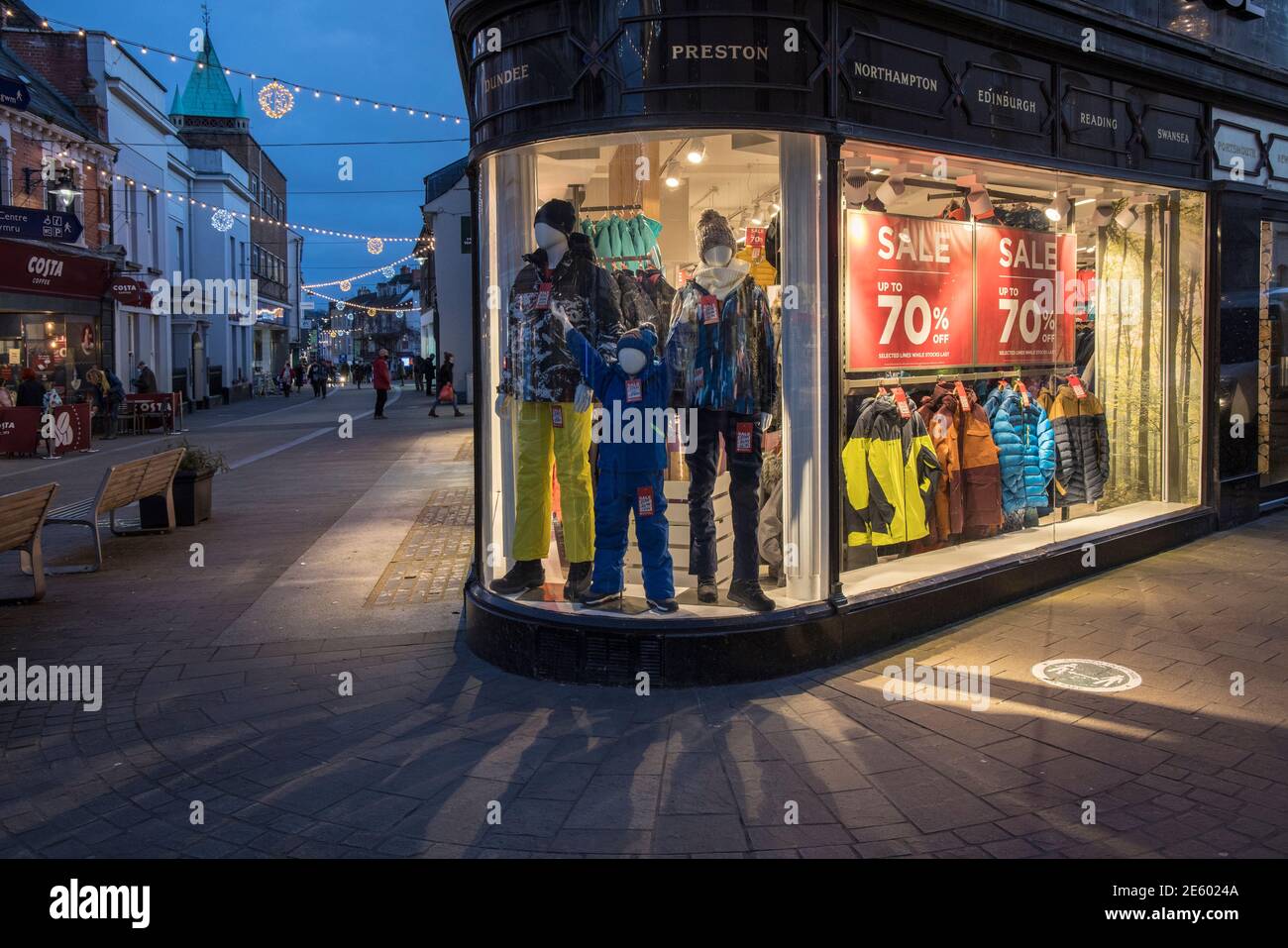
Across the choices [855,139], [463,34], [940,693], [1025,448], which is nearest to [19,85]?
[463,34]

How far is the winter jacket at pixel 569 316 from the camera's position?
6.14 meters

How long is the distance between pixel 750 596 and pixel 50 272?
74.0 ft

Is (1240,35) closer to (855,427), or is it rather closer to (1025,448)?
(1025,448)

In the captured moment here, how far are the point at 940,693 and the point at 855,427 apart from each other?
198 centimetres

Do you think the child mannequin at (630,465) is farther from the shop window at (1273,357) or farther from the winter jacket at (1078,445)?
the shop window at (1273,357)

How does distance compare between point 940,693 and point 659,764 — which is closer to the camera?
point 659,764

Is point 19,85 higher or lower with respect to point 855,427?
higher

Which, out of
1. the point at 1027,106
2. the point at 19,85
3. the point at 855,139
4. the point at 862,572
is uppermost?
the point at 19,85

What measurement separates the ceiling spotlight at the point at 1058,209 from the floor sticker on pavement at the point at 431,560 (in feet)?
17.5

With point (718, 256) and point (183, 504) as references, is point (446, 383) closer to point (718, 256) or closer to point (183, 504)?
point (183, 504)

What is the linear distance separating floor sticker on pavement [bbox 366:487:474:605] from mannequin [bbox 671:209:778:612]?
261cm

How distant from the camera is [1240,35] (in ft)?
32.4

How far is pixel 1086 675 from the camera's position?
568cm

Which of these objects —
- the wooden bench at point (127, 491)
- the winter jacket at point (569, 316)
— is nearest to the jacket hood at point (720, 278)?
the winter jacket at point (569, 316)
